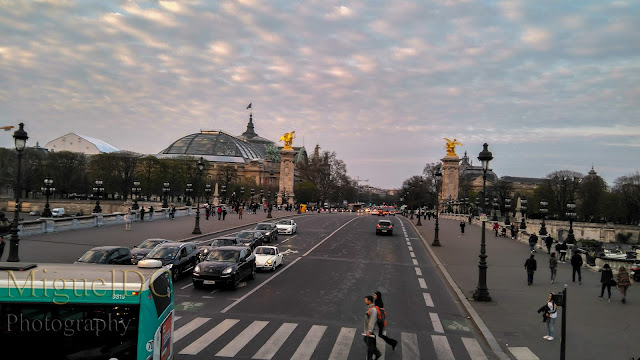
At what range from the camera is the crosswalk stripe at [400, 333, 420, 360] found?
39.1 ft

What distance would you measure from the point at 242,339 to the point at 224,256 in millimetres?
8017

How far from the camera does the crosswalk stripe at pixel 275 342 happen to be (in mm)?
11461

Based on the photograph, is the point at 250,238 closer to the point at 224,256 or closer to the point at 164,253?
the point at 164,253

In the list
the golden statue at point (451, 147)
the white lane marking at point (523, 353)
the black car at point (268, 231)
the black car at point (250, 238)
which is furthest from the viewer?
the golden statue at point (451, 147)

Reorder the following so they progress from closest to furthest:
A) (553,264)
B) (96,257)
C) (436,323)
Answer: (436,323), (96,257), (553,264)

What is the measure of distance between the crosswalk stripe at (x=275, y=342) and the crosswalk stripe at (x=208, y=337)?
56.5 inches

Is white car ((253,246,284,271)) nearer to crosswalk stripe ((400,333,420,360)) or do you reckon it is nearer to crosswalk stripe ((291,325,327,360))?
crosswalk stripe ((291,325,327,360))

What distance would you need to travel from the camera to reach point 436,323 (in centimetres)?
1529

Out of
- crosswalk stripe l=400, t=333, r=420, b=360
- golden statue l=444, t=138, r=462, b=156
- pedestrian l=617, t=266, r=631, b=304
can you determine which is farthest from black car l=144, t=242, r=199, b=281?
golden statue l=444, t=138, r=462, b=156

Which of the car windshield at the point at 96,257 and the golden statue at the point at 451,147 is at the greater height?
the golden statue at the point at 451,147

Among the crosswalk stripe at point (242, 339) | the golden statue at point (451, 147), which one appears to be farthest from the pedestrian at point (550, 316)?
the golden statue at point (451, 147)

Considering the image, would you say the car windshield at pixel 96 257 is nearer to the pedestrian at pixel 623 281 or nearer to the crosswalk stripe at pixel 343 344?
the crosswalk stripe at pixel 343 344

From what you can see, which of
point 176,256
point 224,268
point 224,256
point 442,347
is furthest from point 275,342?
point 176,256

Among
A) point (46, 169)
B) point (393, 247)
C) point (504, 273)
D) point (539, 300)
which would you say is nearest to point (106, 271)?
point (539, 300)
